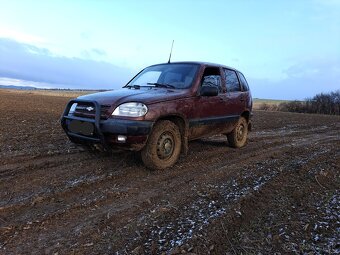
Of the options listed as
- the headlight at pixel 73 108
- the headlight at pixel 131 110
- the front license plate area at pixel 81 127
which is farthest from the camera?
the headlight at pixel 73 108

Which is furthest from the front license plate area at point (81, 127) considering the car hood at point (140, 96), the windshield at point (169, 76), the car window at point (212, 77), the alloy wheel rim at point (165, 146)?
the car window at point (212, 77)

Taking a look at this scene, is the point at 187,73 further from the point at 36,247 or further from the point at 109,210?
the point at 36,247

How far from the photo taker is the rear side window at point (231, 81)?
760 cm

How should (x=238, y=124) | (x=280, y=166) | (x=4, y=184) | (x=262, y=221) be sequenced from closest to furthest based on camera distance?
(x=262, y=221)
(x=4, y=184)
(x=280, y=166)
(x=238, y=124)

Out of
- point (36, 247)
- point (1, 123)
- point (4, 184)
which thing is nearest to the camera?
point (36, 247)

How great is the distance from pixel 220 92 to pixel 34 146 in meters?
4.14

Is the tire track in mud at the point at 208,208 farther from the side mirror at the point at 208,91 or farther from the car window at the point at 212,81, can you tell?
the car window at the point at 212,81

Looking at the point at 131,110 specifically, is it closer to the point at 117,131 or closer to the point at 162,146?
the point at 117,131

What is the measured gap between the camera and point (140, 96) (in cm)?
558

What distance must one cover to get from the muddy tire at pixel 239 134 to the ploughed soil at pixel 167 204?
3.05ft

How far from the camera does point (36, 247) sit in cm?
312

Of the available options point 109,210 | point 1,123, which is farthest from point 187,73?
point 1,123

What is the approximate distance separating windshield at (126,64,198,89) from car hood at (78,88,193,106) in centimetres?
32

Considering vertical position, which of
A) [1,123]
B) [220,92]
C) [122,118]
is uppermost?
[220,92]
